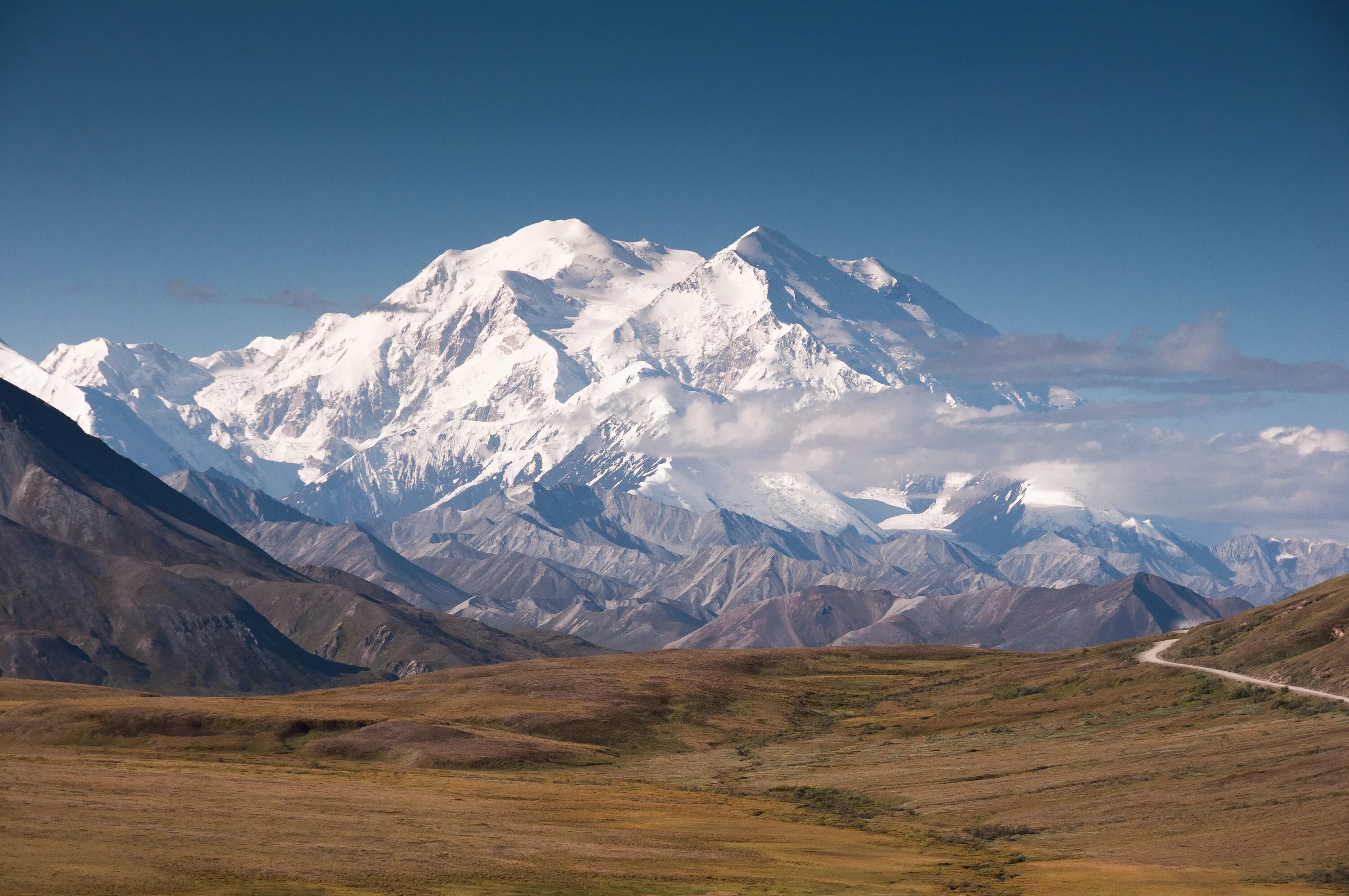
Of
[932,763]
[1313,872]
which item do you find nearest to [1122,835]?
[1313,872]

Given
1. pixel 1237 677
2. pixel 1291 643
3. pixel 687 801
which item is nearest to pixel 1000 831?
pixel 687 801

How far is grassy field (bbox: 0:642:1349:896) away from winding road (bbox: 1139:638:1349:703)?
2.63 m

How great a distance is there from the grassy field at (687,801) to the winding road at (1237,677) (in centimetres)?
263

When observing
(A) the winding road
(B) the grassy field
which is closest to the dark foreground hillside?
(A) the winding road

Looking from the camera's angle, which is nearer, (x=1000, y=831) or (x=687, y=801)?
(x=1000, y=831)

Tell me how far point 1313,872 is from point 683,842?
42.4m

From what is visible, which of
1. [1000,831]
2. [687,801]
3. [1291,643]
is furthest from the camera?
[1291,643]

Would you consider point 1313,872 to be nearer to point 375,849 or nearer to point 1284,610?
point 375,849

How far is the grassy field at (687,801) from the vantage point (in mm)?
80750

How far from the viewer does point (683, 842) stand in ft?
324

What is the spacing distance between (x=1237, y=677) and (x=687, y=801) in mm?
73478

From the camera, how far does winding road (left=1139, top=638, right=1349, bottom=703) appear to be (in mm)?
135125

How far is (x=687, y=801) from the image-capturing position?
129 meters

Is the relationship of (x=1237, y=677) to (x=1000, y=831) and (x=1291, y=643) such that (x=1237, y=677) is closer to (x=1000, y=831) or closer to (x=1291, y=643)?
(x=1291, y=643)
